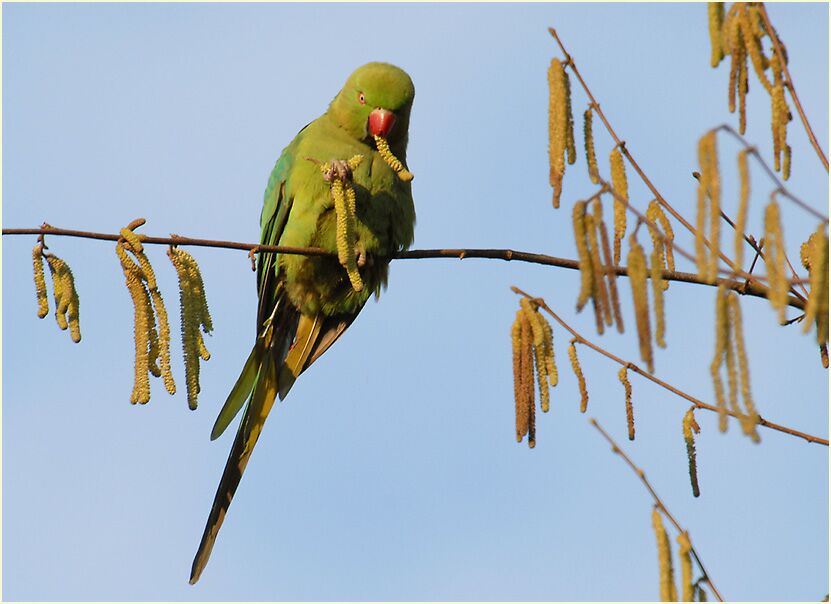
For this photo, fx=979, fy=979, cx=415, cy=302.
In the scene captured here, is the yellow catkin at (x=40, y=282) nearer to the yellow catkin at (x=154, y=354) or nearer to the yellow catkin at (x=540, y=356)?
the yellow catkin at (x=154, y=354)

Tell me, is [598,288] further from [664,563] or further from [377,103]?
[377,103]

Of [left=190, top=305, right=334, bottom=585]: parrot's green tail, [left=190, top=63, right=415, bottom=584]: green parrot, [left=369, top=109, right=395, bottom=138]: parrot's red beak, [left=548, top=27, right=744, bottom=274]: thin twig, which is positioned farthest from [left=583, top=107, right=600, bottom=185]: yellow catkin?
→ [left=190, top=305, right=334, bottom=585]: parrot's green tail

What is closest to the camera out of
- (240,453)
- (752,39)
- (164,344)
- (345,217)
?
(752,39)

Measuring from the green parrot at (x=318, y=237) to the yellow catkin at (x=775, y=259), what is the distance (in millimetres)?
2484

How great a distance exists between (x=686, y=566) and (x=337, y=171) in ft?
5.66

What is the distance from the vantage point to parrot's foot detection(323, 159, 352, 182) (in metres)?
3.04

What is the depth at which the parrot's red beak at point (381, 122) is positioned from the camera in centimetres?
450

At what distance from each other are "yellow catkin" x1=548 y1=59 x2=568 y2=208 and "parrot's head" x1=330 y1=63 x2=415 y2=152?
2.05 meters

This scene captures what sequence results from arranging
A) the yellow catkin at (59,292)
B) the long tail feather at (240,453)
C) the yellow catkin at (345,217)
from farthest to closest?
the long tail feather at (240,453), the yellow catkin at (345,217), the yellow catkin at (59,292)

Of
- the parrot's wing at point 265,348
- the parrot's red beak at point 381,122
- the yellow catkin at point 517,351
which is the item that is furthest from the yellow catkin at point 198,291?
the parrot's red beak at point 381,122

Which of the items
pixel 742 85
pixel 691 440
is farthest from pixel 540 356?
pixel 742 85

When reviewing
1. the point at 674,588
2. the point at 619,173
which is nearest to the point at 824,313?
the point at 674,588

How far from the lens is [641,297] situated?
1.84 metres

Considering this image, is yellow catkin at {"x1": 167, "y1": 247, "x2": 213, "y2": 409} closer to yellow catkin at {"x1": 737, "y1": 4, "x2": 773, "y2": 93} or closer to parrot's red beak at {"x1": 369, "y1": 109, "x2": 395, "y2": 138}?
yellow catkin at {"x1": 737, "y1": 4, "x2": 773, "y2": 93}
